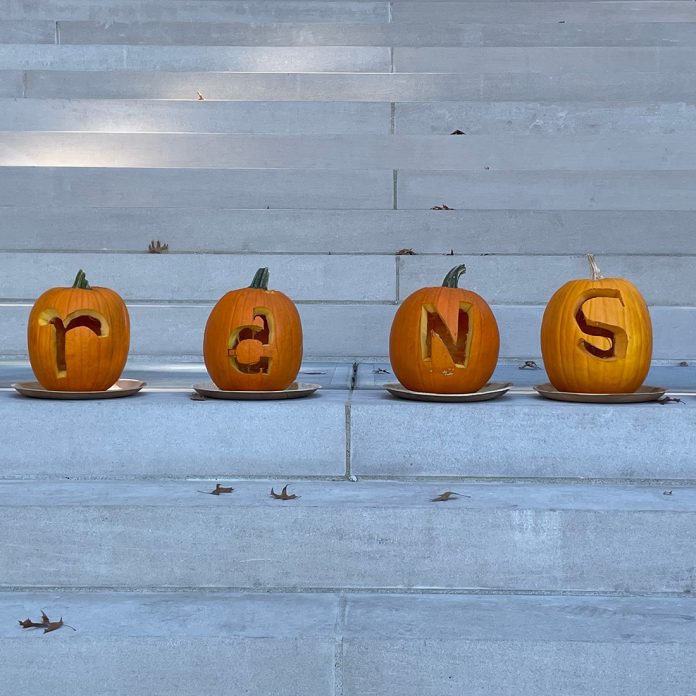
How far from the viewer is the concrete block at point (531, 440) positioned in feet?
6.92

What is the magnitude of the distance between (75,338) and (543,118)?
2.86 m

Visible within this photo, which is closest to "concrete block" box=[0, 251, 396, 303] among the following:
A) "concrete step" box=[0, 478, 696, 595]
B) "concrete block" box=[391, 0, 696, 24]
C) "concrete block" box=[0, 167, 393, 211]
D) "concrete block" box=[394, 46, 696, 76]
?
"concrete block" box=[0, 167, 393, 211]

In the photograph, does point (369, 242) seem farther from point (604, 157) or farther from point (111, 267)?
point (604, 157)

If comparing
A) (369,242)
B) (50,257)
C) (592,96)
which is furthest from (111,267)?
(592,96)

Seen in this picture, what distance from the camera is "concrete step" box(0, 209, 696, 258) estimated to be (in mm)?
3596

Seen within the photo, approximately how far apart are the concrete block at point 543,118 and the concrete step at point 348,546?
9.41ft

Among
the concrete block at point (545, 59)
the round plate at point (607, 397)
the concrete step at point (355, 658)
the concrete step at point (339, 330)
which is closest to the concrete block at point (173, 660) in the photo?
the concrete step at point (355, 658)

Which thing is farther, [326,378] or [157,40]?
[157,40]

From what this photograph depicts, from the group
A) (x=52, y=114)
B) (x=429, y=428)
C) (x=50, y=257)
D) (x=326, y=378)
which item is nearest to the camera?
(x=429, y=428)

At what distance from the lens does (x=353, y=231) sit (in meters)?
3.62

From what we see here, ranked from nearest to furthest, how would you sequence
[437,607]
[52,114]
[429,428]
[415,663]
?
[415,663] < [437,607] < [429,428] < [52,114]

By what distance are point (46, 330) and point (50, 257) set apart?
1.24 metres

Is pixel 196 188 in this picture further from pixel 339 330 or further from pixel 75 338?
pixel 75 338

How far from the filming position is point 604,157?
13.5ft
